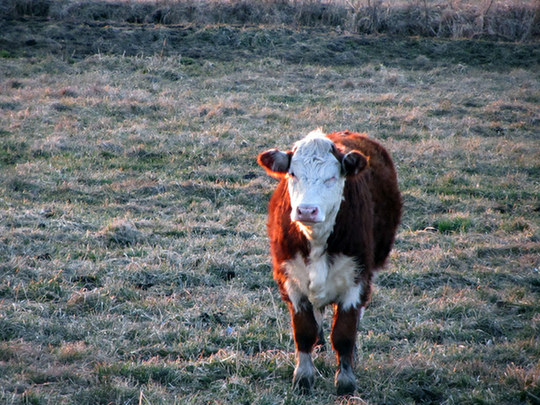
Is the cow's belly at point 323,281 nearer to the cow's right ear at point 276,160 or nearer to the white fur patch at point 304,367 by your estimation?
the white fur patch at point 304,367

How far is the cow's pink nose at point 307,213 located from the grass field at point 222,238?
119 centimetres

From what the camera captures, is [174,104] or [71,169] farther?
[174,104]

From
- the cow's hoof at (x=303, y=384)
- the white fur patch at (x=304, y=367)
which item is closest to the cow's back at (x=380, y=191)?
the white fur patch at (x=304, y=367)

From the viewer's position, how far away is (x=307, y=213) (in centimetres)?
364

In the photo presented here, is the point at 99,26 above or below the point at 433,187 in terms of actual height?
above

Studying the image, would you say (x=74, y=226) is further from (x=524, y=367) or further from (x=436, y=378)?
(x=524, y=367)

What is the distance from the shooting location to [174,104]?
43.2ft

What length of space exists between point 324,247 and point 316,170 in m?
0.51

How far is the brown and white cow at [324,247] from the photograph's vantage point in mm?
3969

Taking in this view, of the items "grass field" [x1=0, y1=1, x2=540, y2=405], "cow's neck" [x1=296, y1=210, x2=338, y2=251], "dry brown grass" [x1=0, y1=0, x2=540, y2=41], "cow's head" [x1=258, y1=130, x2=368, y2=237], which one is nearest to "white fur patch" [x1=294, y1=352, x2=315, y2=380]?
"grass field" [x1=0, y1=1, x2=540, y2=405]

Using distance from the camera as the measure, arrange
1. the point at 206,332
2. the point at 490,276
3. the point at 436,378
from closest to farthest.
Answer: the point at 436,378 < the point at 206,332 < the point at 490,276

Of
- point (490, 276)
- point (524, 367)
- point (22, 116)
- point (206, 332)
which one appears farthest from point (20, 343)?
point (22, 116)

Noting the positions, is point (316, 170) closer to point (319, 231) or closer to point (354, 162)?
point (354, 162)

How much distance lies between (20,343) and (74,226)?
2.79 m
